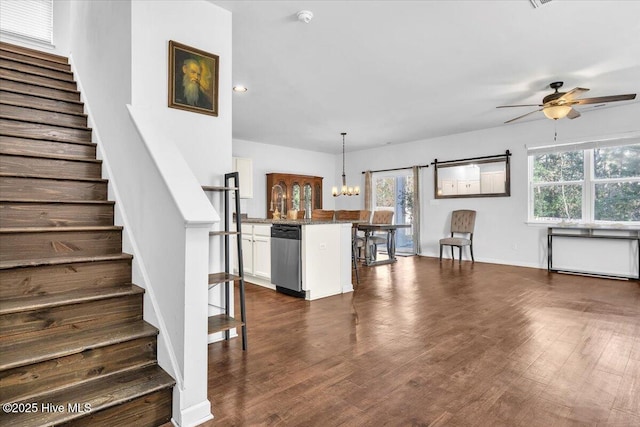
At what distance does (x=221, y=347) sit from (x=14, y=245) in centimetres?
148

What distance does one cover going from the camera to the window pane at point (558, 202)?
5.89m

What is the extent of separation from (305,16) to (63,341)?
281cm

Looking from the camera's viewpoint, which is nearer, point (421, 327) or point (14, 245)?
point (14, 245)

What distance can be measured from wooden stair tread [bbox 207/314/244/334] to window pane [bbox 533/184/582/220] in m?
6.12

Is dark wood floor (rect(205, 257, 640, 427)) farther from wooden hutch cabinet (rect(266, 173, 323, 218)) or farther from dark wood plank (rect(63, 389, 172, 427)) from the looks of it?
wooden hutch cabinet (rect(266, 173, 323, 218))

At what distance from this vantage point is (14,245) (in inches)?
77.0

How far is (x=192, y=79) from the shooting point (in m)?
2.60

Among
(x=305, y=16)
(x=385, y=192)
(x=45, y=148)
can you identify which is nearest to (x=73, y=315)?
(x=45, y=148)

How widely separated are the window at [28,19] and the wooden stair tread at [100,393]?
18.3 feet

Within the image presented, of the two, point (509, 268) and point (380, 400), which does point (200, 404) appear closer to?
point (380, 400)

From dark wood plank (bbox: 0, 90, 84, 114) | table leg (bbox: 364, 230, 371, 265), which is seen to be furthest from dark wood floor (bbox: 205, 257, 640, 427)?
dark wood plank (bbox: 0, 90, 84, 114)

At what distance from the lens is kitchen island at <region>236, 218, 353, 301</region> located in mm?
4016

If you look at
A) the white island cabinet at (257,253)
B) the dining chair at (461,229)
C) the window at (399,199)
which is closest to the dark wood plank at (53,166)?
the white island cabinet at (257,253)

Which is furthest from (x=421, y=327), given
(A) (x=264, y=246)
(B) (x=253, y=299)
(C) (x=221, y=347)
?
(A) (x=264, y=246)
